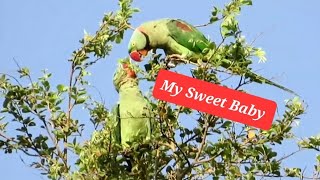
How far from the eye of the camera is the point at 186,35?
448 cm

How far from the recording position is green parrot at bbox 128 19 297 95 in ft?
14.4

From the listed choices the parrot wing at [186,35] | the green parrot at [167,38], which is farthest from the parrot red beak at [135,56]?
the parrot wing at [186,35]

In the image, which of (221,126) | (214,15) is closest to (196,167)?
(221,126)

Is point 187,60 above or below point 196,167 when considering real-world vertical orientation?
above

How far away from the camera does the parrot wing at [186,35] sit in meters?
4.35

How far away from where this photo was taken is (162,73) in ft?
11.0

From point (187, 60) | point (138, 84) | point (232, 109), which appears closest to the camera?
point (232, 109)

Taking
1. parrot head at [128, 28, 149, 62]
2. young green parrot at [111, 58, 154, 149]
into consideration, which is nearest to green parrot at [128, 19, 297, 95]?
parrot head at [128, 28, 149, 62]

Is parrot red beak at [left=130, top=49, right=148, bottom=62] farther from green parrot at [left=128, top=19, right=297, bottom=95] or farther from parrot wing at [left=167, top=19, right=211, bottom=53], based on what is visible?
parrot wing at [left=167, top=19, right=211, bottom=53]

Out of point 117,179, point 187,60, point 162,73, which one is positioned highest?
point 187,60

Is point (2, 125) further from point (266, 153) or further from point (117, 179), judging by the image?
point (266, 153)

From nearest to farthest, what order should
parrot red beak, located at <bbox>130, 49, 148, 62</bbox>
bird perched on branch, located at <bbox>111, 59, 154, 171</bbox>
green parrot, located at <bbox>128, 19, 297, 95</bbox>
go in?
1. bird perched on branch, located at <bbox>111, 59, 154, 171</bbox>
2. parrot red beak, located at <bbox>130, 49, 148, 62</bbox>
3. green parrot, located at <bbox>128, 19, 297, 95</bbox>

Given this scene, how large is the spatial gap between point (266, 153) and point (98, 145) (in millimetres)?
810

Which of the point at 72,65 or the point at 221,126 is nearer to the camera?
the point at 221,126
